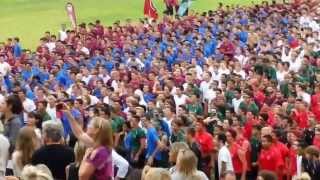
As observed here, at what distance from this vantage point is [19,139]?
24.5 ft

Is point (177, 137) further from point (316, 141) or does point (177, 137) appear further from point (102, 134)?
point (102, 134)

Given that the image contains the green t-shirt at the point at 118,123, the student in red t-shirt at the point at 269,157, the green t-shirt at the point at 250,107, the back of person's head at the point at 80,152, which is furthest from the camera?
the green t-shirt at the point at 250,107

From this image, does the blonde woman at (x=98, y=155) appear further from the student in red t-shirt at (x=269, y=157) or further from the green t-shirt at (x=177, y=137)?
the green t-shirt at (x=177, y=137)

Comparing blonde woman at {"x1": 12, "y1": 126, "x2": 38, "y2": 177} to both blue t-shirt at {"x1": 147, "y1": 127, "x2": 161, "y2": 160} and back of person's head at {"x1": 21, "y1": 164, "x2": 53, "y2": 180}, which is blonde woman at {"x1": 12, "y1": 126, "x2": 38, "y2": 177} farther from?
blue t-shirt at {"x1": 147, "y1": 127, "x2": 161, "y2": 160}

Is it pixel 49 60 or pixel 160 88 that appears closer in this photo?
pixel 160 88

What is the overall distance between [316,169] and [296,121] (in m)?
3.42

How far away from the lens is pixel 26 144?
747 cm

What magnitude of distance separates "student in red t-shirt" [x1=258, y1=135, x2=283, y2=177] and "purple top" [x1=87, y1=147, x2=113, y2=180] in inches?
187

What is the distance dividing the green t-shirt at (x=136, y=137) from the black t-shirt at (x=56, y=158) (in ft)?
15.3

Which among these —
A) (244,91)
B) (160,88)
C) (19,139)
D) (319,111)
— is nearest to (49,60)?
(160,88)

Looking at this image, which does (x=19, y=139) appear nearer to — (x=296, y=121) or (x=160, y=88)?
(x=296, y=121)

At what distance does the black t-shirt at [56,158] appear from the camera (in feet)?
24.2

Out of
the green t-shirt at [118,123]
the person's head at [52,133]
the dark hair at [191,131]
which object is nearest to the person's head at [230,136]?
the dark hair at [191,131]

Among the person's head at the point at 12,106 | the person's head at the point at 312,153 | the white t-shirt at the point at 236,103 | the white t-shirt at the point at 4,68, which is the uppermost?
the white t-shirt at the point at 4,68
